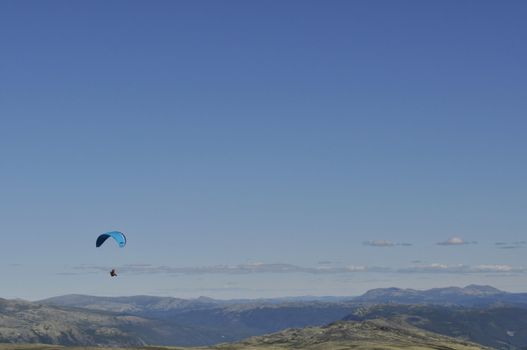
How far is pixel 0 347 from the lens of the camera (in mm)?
199500

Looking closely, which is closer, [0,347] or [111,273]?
[111,273]

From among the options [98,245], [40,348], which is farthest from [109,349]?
[98,245]

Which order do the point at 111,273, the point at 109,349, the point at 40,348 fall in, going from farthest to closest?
the point at 40,348
the point at 109,349
the point at 111,273

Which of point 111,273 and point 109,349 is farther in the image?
point 109,349

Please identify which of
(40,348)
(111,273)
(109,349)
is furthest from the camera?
(40,348)

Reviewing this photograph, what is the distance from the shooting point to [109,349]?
184375 millimetres

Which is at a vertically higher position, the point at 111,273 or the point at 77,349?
the point at 111,273

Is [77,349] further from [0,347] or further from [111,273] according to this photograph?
[111,273]

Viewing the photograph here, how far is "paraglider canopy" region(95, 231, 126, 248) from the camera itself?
127 m

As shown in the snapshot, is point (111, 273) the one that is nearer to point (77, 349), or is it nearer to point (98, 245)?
point (98, 245)

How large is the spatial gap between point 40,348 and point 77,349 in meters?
13.2

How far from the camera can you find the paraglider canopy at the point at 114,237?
126812 millimetres

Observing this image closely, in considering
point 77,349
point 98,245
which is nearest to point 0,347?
point 77,349

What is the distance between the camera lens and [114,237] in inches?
5089
